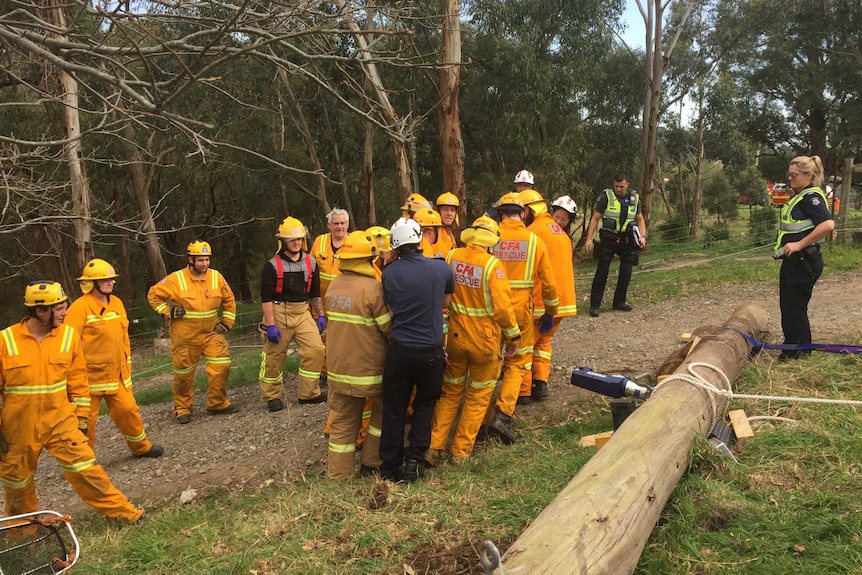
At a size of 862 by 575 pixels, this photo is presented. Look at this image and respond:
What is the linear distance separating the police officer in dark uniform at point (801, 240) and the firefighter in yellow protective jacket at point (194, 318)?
17.5ft

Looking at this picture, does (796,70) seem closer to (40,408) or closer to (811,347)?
(811,347)

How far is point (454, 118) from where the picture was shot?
9.23m

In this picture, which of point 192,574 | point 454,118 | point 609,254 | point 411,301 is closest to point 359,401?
point 411,301

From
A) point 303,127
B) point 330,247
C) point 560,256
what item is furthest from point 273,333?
point 303,127

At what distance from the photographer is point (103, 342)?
17.8 ft

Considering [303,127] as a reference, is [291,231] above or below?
below

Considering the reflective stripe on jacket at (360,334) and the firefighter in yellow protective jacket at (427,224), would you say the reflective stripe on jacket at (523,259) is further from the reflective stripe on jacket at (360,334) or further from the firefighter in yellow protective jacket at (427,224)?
the reflective stripe on jacket at (360,334)

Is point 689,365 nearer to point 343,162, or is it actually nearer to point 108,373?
point 108,373

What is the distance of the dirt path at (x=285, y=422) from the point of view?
524cm

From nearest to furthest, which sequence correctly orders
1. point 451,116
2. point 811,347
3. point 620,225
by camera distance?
1. point 811,347
2. point 620,225
3. point 451,116

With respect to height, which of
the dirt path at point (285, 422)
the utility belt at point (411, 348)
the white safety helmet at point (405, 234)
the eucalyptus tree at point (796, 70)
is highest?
the eucalyptus tree at point (796, 70)

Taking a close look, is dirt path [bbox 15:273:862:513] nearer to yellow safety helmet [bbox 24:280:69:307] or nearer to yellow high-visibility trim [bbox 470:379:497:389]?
yellow high-visibility trim [bbox 470:379:497:389]

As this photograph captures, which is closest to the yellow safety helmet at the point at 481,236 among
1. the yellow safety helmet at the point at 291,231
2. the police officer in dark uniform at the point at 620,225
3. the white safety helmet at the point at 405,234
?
the white safety helmet at the point at 405,234

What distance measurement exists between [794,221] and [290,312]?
472 cm
